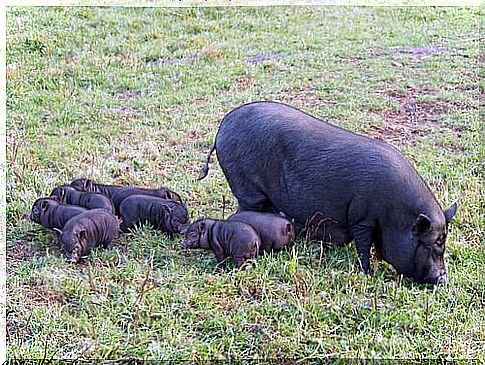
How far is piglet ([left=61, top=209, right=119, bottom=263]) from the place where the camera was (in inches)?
188

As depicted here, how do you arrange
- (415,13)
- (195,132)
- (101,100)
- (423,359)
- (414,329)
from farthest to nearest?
(415,13)
(101,100)
(195,132)
(414,329)
(423,359)

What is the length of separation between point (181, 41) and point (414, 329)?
7.86 meters

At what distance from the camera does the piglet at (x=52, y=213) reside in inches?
200

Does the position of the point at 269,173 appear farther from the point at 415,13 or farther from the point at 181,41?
the point at 415,13

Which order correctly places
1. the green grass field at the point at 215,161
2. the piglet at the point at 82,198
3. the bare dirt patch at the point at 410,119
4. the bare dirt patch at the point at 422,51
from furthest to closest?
the bare dirt patch at the point at 422,51 < the bare dirt patch at the point at 410,119 < the piglet at the point at 82,198 < the green grass field at the point at 215,161

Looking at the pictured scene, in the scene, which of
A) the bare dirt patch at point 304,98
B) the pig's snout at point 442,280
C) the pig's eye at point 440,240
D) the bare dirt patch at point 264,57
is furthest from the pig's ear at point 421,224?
the bare dirt patch at point 264,57

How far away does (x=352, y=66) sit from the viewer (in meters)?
9.86

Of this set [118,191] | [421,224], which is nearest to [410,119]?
[118,191]

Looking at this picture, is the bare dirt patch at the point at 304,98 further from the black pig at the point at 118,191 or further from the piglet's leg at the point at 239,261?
the piglet's leg at the point at 239,261

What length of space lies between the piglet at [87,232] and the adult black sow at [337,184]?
92 centimetres

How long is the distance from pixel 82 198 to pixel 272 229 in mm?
1593

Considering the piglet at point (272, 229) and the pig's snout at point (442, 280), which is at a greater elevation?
the piglet at point (272, 229)

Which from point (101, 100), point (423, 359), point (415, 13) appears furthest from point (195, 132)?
point (415, 13)

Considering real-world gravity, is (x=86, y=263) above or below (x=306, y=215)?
below
